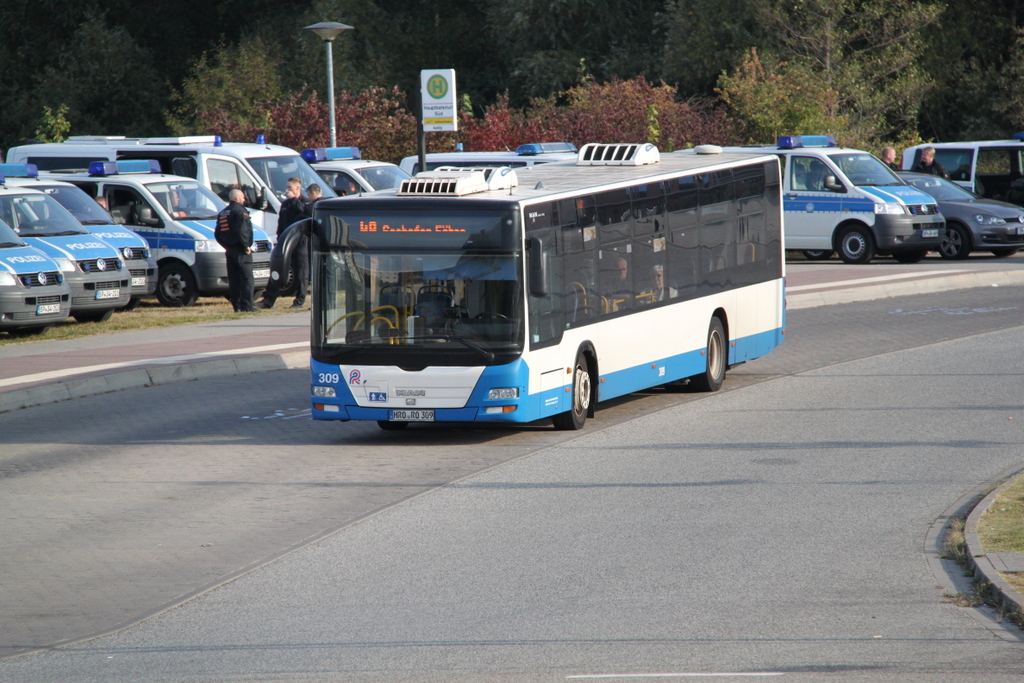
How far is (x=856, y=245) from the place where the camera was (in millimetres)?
28281

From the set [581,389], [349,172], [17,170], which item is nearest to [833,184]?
[349,172]

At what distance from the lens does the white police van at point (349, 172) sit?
93.1ft

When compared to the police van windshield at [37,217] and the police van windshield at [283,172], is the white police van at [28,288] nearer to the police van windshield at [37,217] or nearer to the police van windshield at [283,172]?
the police van windshield at [37,217]

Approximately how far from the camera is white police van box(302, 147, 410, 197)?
28375mm

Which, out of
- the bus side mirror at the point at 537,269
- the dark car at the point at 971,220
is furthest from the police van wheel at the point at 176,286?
the dark car at the point at 971,220

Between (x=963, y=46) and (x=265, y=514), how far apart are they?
128ft

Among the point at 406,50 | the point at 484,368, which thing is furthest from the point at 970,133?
the point at 484,368

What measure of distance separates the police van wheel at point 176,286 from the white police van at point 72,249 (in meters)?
2.20

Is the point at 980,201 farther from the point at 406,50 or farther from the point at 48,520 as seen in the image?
the point at 406,50

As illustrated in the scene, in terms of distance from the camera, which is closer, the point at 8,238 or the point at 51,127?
the point at 8,238

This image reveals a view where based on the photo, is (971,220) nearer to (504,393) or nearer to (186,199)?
(186,199)

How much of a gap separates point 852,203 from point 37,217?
15.3 meters

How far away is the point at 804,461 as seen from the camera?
35.6 feet

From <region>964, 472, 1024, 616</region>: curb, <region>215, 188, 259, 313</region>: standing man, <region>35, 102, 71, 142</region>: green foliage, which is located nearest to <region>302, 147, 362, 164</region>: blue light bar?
<region>215, 188, 259, 313</region>: standing man
